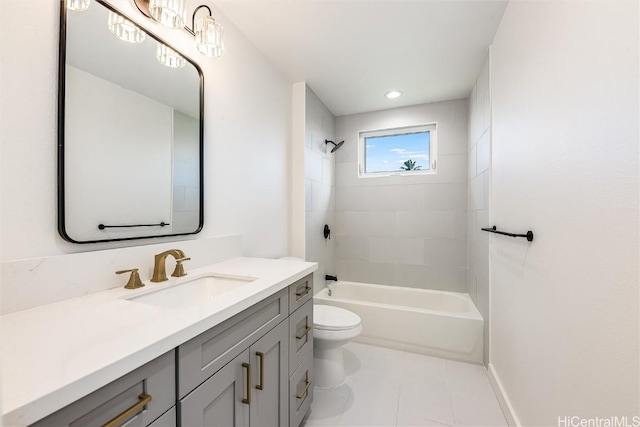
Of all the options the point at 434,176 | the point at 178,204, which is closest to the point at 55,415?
the point at 178,204

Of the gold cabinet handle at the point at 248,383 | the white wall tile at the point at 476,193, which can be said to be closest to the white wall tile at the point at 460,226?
the white wall tile at the point at 476,193

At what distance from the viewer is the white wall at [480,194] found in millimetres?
1986

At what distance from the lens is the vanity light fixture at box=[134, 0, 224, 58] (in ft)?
3.70

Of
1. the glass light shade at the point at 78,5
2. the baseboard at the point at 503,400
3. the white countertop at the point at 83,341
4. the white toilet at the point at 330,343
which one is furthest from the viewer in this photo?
the white toilet at the point at 330,343

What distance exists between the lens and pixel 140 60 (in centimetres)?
117

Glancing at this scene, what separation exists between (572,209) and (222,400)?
1337 millimetres

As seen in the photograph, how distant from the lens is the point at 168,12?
3.76 feet

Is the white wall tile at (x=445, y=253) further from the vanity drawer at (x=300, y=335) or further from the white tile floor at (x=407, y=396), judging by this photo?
the vanity drawer at (x=300, y=335)

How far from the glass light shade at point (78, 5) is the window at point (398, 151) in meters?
2.60

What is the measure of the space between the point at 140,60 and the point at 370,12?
1.27 m

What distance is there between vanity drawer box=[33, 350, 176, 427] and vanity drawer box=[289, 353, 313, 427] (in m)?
0.72

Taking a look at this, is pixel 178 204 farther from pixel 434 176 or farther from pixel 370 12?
pixel 434 176

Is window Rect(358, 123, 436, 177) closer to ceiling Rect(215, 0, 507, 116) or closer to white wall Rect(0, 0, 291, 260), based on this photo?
ceiling Rect(215, 0, 507, 116)

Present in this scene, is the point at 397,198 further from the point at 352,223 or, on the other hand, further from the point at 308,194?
the point at 308,194
